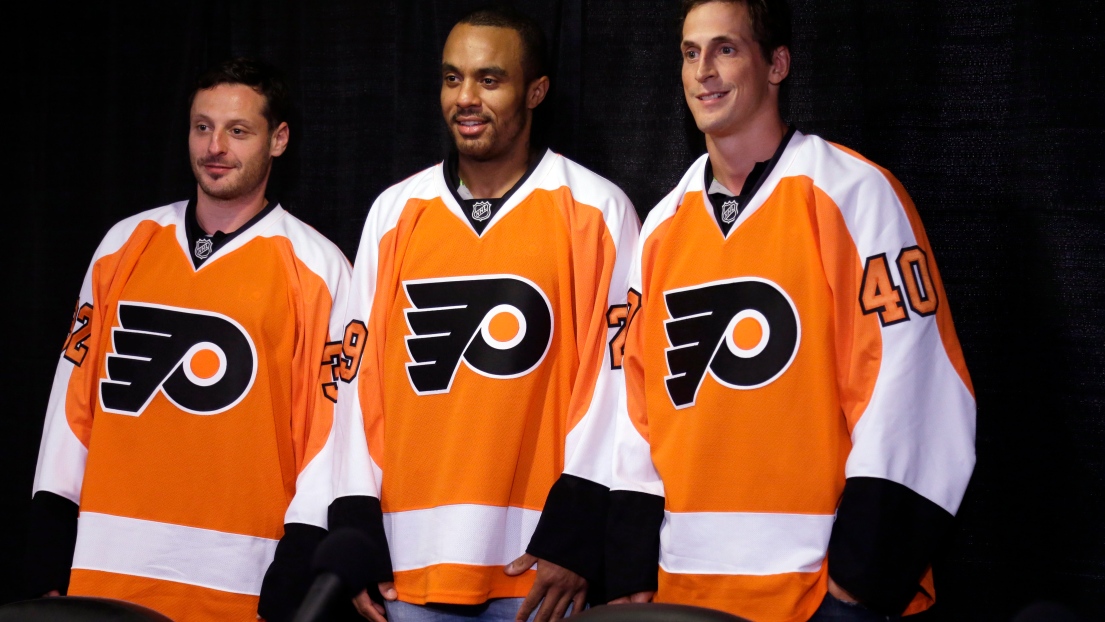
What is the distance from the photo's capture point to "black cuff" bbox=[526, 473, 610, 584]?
2.07m

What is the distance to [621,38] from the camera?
9.02 ft

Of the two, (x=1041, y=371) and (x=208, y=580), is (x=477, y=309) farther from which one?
(x=1041, y=371)

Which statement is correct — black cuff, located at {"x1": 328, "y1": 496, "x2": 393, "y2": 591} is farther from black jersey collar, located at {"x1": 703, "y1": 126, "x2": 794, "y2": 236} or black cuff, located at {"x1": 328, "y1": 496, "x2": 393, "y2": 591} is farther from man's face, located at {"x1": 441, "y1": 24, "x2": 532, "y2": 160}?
black jersey collar, located at {"x1": 703, "y1": 126, "x2": 794, "y2": 236}

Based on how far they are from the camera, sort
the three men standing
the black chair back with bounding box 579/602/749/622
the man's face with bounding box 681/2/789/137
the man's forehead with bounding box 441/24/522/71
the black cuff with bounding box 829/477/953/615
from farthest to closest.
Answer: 1. the man's forehead with bounding box 441/24/522/71
2. the man's face with bounding box 681/2/789/137
3. the three men standing
4. the black cuff with bounding box 829/477/953/615
5. the black chair back with bounding box 579/602/749/622

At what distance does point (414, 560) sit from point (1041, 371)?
1389mm

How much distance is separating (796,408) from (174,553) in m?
1.41

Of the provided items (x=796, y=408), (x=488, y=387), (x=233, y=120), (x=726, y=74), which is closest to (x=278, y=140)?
(x=233, y=120)

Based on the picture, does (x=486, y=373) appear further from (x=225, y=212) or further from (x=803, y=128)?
(x=803, y=128)

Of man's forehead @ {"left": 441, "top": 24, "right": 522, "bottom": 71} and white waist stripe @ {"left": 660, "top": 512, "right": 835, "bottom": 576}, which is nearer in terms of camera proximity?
white waist stripe @ {"left": 660, "top": 512, "right": 835, "bottom": 576}

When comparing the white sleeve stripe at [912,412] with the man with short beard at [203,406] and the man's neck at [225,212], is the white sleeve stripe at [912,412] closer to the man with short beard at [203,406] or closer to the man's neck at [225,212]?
the man with short beard at [203,406]

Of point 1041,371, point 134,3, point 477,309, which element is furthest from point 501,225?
point 134,3

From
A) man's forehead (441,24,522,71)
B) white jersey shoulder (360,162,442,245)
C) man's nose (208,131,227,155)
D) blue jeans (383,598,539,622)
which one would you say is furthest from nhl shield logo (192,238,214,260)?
blue jeans (383,598,539,622)

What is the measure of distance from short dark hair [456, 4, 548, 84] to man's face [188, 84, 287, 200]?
1.96 feet

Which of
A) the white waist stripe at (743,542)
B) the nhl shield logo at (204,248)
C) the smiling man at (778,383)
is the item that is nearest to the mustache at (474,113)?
the smiling man at (778,383)
